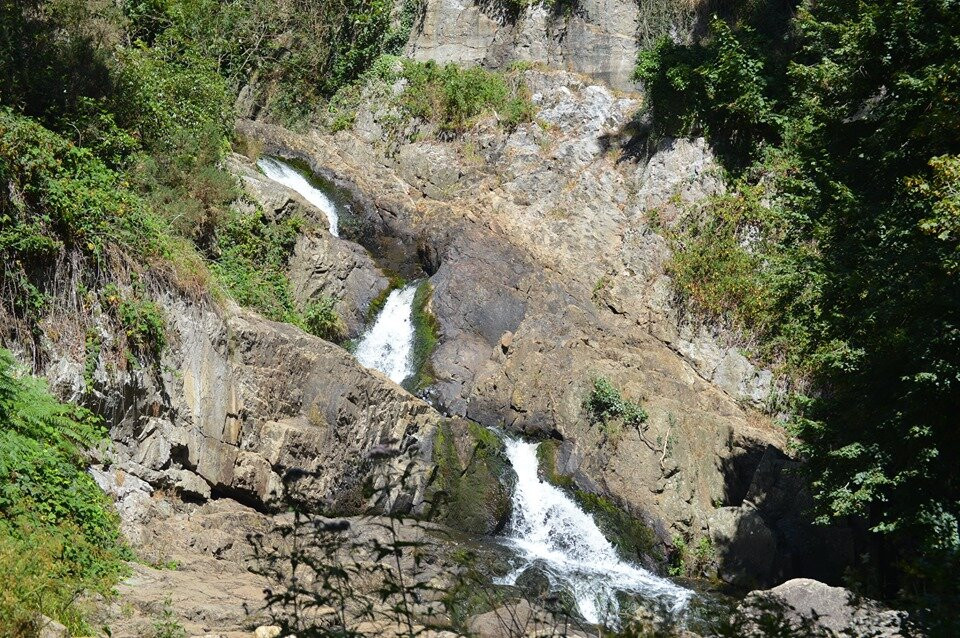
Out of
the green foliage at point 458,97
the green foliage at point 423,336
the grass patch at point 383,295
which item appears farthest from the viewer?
the green foliage at point 458,97

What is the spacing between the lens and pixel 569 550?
13.0 meters

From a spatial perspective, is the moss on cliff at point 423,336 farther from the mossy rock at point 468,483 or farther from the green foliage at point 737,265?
the green foliage at point 737,265

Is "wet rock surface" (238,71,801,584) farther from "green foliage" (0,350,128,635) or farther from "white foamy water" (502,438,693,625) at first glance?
"green foliage" (0,350,128,635)

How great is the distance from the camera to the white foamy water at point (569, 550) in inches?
447

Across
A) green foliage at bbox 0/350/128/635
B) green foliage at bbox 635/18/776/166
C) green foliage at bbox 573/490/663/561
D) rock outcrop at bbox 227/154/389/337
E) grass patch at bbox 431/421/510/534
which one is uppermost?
green foliage at bbox 635/18/776/166

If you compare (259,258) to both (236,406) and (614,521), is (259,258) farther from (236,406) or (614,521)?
(614,521)

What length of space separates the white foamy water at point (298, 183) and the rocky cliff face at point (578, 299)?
37.0 inches

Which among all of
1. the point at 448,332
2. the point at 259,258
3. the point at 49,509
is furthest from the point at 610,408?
the point at 49,509

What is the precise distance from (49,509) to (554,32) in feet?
70.3

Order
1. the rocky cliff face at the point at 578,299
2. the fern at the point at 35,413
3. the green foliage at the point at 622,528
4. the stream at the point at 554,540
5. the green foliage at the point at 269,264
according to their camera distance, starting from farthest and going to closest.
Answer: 1. the rocky cliff face at the point at 578,299
2. the green foliage at the point at 269,264
3. the green foliage at the point at 622,528
4. the stream at the point at 554,540
5. the fern at the point at 35,413

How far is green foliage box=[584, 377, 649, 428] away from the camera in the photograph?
49.8 feet

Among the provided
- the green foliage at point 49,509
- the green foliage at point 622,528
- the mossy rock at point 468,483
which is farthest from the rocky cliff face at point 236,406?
the green foliage at point 622,528

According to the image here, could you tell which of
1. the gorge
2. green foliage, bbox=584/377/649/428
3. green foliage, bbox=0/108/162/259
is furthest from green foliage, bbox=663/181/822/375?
green foliage, bbox=0/108/162/259

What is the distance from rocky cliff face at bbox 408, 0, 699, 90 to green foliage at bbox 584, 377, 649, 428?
12176 millimetres
